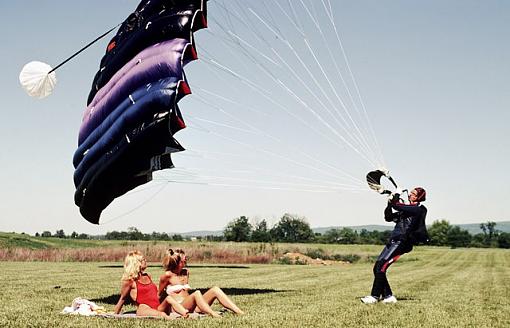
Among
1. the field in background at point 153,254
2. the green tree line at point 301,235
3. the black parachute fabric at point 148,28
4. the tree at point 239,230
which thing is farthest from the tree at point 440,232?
the black parachute fabric at point 148,28

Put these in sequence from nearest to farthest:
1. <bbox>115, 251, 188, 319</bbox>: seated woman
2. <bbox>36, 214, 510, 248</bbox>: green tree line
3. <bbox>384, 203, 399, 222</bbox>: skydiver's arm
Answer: <bbox>115, 251, 188, 319</bbox>: seated woman → <bbox>384, 203, 399, 222</bbox>: skydiver's arm → <bbox>36, 214, 510, 248</bbox>: green tree line

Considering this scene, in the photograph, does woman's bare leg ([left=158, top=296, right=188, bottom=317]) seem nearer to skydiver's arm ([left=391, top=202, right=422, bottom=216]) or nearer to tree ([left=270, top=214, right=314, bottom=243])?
skydiver's arm ([left=391, top=202, right=422, bottom=216])

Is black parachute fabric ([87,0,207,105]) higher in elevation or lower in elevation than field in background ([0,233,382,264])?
higher

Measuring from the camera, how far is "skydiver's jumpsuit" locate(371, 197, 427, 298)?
34.9 ft

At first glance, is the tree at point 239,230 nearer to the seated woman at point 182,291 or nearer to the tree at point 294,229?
the tree at point 294,229

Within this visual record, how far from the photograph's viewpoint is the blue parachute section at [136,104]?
1006 centimetres

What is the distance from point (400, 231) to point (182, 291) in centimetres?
429

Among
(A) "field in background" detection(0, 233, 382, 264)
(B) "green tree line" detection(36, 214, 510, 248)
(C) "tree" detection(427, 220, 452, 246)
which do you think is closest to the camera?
(A) "field in background" detection(0, 233, 382, 264)

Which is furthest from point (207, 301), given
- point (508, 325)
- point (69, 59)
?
point (69, 59)

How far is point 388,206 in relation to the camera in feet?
35.6

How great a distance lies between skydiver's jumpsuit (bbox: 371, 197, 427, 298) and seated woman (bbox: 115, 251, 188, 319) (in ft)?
13.5

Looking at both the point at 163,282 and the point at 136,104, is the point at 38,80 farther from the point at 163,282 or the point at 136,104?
the point at 163,282

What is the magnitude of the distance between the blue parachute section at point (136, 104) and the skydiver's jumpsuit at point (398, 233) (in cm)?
393

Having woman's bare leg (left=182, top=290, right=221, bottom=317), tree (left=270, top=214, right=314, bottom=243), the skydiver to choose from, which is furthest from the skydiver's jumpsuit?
tree (left=270, top=214, right=314, bottom=243)
